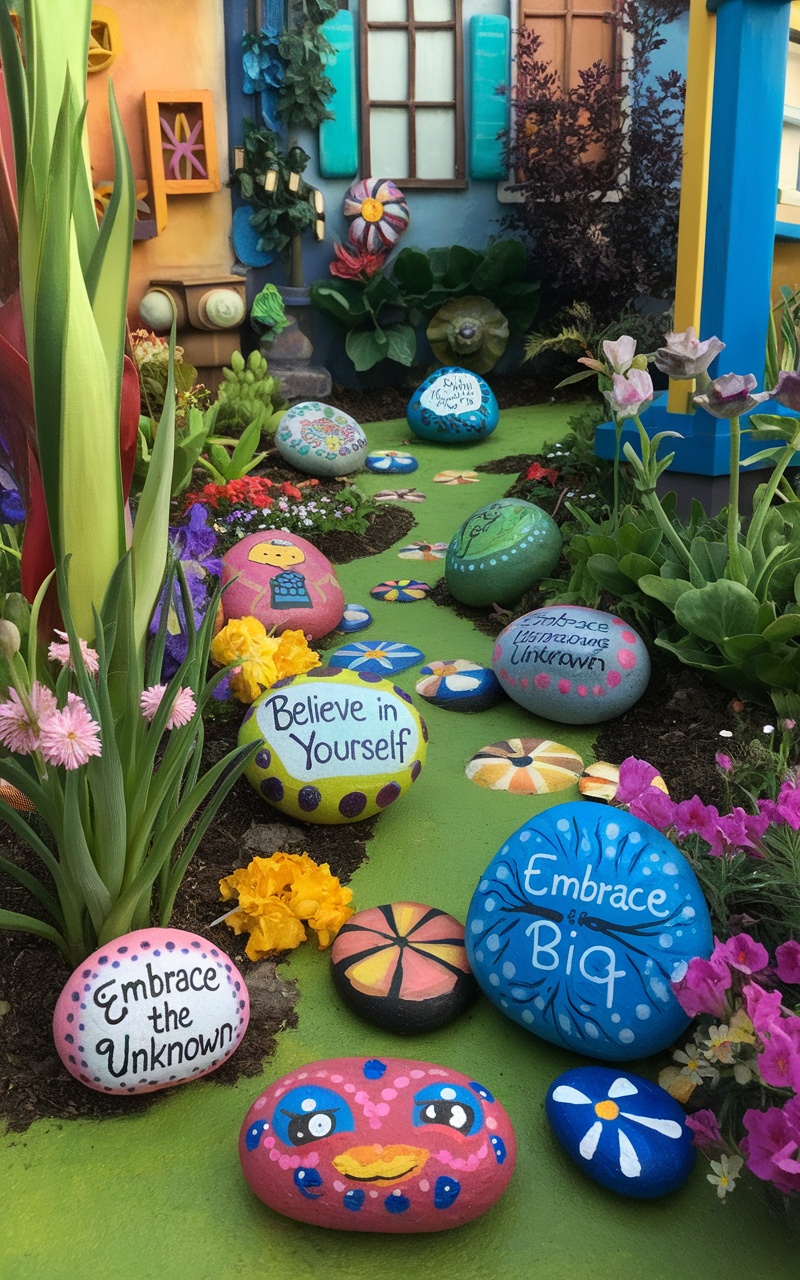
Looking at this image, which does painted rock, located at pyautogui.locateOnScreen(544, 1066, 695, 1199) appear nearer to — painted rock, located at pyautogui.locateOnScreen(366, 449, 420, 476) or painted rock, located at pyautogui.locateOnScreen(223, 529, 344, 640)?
painted rock, located at pyautogui.locateOnScreen(223, 529, 344, 640)

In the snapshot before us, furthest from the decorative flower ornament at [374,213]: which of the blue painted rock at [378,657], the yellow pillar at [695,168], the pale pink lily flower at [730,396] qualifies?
the pale pink lily flower at [730,396]

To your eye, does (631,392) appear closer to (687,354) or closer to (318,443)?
(687,354)

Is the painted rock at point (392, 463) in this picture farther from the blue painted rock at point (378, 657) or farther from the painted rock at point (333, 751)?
the painted rock at point (333, 751)

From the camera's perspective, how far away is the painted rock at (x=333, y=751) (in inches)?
94.2

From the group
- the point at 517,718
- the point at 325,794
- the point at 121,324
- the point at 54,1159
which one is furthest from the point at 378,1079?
the point at 517,718

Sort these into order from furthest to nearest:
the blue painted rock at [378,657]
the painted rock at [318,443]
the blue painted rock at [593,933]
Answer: the painted rock at [318,443], the blue painted rock at [378,657], the blue painted rock at [593,933]

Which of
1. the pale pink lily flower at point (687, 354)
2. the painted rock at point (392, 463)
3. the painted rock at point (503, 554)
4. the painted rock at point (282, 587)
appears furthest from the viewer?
the painted rock at point (392, 463)

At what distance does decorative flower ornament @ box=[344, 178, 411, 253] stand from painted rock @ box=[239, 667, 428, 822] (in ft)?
16.7

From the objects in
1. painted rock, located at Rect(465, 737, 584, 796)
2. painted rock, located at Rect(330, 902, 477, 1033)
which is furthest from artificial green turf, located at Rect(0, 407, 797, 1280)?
painted rock, located at Rect(465, 737, 584, 796)

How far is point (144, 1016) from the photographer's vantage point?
5.48 ft

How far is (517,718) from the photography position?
305 cm

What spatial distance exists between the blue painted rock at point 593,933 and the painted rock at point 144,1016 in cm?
48

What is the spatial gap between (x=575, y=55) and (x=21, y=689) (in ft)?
23.4

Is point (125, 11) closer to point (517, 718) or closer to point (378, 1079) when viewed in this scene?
point (517, 718)
